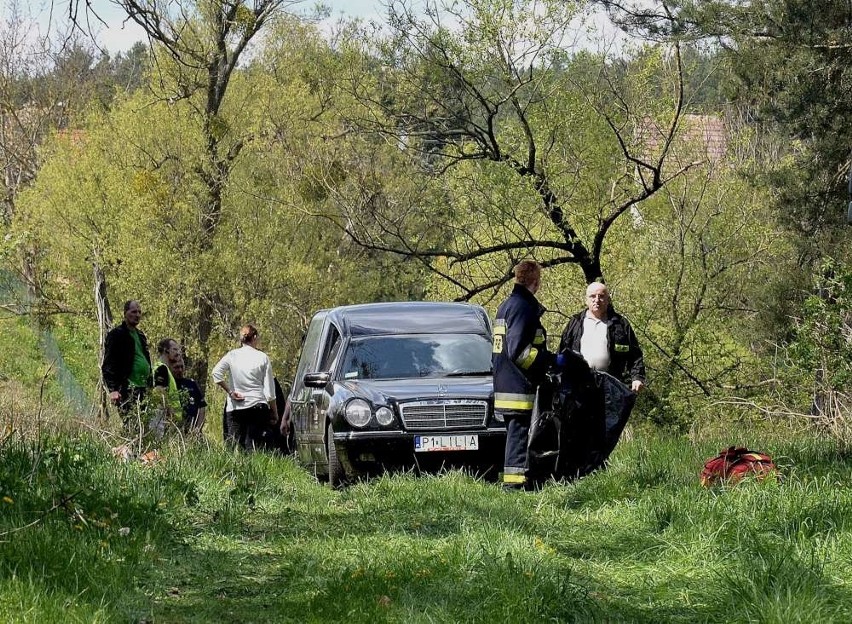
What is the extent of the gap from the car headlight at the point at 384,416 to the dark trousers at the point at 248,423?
11.7ft

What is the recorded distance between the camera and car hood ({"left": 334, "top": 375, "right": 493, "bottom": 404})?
36.8ft

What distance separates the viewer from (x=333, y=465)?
11.3 metres

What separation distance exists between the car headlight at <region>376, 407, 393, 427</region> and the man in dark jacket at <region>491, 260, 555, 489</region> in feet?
4.11

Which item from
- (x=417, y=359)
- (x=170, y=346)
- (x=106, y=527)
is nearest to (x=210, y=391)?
(x=170, y=346)

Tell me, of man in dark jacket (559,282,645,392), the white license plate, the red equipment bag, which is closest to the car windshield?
the white license plate

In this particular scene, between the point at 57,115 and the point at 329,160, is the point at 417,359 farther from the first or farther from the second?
the point at 57,115

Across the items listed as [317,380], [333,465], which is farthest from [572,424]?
[317,380]

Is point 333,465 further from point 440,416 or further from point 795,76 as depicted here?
point 795,76

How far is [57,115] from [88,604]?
141ft

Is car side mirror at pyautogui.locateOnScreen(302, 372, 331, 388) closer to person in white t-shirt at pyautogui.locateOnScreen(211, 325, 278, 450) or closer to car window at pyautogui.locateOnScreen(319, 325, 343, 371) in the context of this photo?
car window at pyautogui.locateOnScreen(319, 325, 343, 371)

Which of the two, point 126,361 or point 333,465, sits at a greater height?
point 126,361

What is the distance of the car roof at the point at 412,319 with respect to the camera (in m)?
12.5

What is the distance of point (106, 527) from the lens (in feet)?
22.5

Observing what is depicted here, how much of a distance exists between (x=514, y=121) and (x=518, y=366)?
438 inches
